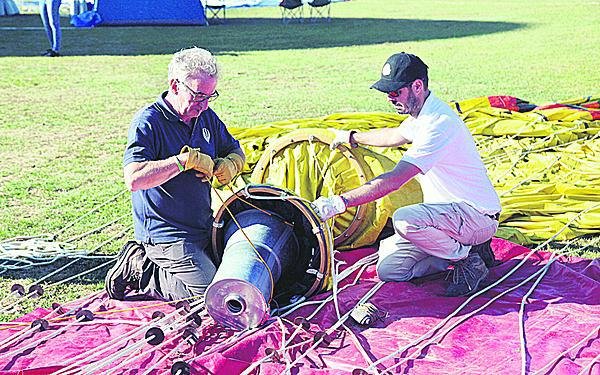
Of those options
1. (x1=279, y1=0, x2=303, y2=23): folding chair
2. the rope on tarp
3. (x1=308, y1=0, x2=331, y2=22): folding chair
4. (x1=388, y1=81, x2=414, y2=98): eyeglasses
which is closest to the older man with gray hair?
(x1=388, y1=81, x2=414, y2=98): eyeglasses

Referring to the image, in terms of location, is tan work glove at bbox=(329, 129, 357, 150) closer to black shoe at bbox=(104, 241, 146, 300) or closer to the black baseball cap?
the black baseball cap

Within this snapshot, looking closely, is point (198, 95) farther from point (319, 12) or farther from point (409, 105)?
point (319, 12)

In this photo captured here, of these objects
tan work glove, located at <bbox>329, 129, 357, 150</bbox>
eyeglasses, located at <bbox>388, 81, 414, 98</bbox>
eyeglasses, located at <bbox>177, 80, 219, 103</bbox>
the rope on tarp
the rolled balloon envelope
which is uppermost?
eyeglasses, located at <bbox>177, 80, 219, 103</bbox>

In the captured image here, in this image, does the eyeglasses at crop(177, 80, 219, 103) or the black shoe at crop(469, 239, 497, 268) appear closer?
the eyeglasses at crop(177, 80, 219, 103)

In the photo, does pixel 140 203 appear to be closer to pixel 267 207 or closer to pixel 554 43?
pixel 267 207

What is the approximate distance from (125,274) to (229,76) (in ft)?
26.3

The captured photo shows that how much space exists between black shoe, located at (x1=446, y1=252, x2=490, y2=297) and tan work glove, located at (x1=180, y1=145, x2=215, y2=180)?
1387mm

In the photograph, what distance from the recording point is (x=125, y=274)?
4199 millimetres

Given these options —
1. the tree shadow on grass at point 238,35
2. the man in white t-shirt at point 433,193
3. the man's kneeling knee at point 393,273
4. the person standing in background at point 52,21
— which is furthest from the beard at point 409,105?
the tree shadow on grass at point 238,35

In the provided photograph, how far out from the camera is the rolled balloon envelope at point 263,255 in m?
3.69

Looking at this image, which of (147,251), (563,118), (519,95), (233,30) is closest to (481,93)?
(519,95)

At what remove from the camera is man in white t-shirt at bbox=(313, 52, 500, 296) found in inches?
161

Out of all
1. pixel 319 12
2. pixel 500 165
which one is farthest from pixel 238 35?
pixel 500 165

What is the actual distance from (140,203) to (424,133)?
145 cm
